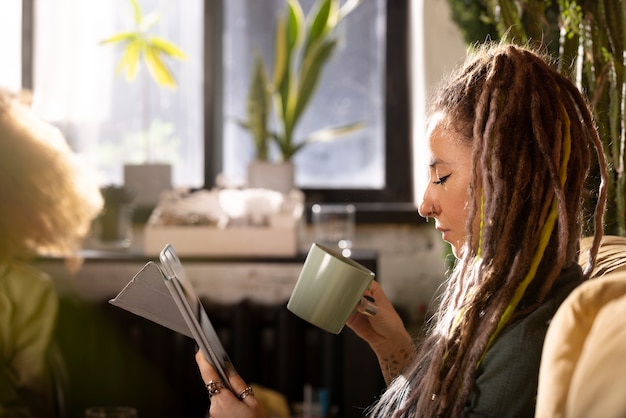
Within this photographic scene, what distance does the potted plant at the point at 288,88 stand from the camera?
3.14 m

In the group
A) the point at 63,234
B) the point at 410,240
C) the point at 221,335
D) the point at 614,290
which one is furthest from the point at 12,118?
the point at 410,240

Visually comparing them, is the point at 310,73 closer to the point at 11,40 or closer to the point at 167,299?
the point at 11,40

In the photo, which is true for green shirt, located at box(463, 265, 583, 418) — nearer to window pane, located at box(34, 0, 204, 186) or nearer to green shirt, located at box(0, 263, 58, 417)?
green shirt, located at box(0, 263, 58, 417)

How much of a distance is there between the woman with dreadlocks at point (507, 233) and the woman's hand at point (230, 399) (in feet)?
0.54

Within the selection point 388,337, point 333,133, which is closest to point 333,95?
point 333,133

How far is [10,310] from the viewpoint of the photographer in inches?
59.2

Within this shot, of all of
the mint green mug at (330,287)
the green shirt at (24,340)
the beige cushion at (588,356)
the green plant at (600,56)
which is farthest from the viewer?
the green shirt at (24,340)

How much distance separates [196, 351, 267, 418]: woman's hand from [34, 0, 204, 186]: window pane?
2350 mm

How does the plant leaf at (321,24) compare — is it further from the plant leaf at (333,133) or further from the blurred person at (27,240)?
the blurred person at (27,240)

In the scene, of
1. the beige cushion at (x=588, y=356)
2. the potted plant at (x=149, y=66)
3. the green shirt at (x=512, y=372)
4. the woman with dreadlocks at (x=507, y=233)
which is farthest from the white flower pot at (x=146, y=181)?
the beige cushion at (x=588, y=356)

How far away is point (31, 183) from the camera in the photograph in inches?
58.1

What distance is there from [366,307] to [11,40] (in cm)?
252

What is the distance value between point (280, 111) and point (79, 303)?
3.22ft

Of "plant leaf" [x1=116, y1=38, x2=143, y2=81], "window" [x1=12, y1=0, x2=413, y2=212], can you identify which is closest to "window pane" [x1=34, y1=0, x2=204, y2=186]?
"window" [x1=12, y1=0, x2=413, y2=212]
